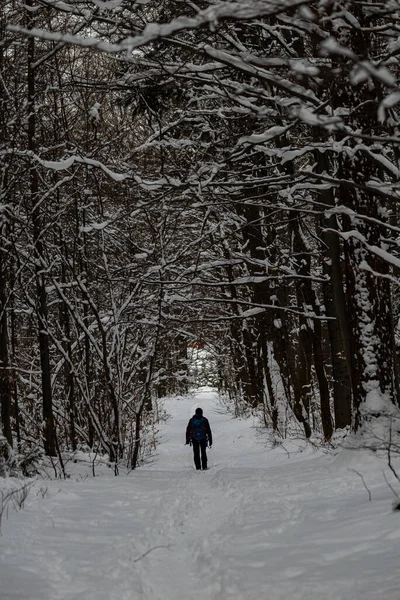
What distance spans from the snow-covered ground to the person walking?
4.07m

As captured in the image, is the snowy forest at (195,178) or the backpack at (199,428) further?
the backpack at (199,428)

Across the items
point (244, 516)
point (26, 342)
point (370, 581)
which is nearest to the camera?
point (370, 581)

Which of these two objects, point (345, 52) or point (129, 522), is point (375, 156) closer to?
point (345, 52)

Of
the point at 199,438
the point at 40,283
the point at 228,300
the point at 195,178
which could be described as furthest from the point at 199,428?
the point at 195,178

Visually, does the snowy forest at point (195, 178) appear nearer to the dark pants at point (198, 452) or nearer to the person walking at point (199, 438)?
the person walking at point (199, 438)

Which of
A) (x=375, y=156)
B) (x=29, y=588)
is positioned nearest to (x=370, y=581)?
(x=29, y=588)

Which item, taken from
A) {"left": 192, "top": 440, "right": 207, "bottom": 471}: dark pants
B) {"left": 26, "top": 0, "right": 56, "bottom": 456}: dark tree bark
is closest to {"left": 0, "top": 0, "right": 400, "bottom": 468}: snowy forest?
{"left": 26, "top": 0, "right": 56, "bottom": 456}: dark tree bark

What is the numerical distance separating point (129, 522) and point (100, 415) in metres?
5.53

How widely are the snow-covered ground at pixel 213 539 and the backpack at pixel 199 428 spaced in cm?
419

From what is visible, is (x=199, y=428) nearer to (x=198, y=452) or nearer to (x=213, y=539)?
(x=198, y=452)

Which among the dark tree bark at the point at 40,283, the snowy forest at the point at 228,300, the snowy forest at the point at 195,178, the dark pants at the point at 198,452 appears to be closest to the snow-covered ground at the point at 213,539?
the snowy forest at the point at 228,300

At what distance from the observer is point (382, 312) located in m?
7.46

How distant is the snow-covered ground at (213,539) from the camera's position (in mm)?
3988

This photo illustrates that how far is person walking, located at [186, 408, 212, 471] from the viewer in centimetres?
1308
